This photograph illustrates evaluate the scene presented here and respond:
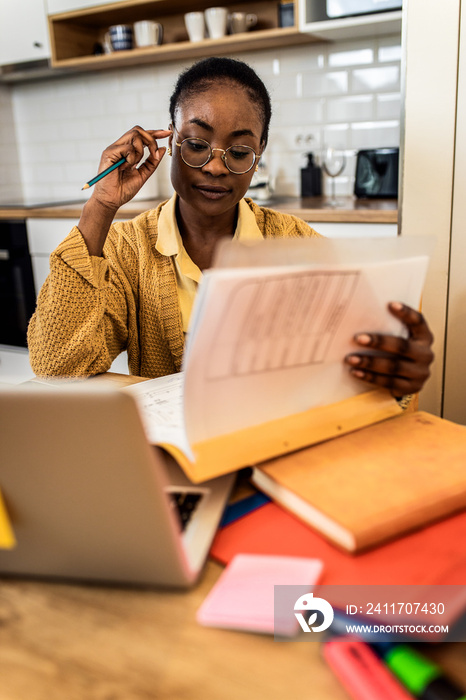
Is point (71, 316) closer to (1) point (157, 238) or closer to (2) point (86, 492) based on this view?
(1) point (157, 238)

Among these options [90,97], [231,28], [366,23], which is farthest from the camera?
[90,97]

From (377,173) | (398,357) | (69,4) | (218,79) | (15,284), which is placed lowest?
(15,284)

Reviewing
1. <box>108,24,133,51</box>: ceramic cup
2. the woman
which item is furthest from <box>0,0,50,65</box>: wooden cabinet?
the woman

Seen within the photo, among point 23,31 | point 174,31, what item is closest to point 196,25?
point 174,31

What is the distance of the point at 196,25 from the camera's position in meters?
2.53

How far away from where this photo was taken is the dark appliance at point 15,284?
9.39 feet

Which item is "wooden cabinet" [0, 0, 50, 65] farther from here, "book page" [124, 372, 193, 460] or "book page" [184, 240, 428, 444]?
"book page" [184, 240, 428, 444]

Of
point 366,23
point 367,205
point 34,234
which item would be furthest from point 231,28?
point 34,234

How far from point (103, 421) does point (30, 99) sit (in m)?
3.52

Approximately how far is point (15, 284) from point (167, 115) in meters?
1.18

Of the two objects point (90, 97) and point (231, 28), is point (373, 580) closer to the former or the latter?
point (231, 28)

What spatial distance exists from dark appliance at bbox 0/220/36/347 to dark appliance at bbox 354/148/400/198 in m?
1.60

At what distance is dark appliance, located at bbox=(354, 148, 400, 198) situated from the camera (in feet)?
7.80

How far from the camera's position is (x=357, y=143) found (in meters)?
2.68
